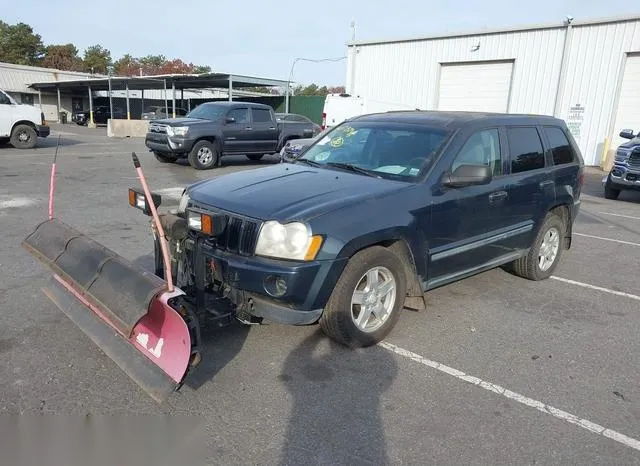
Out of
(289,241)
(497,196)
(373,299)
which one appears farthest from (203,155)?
(289,241)

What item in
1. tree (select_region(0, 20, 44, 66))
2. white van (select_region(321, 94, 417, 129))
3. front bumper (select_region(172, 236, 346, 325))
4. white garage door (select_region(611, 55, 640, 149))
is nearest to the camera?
front bumper (select_region(172, 236, 346, 325))

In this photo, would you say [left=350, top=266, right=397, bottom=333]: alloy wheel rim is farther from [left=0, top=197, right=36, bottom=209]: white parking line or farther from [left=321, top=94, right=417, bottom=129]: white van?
[left=321, top=94, right=417, bottom=129]: white van

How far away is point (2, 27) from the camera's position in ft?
261

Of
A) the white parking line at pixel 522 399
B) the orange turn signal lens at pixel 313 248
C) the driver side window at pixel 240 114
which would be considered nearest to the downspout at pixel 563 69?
the driver side window at pixel 240 114

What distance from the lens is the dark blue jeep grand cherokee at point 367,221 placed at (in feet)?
11.4

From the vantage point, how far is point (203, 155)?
571 inches

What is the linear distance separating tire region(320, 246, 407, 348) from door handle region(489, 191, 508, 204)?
4.16 ft

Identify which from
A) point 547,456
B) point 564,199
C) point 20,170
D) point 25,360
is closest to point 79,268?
point 25,360

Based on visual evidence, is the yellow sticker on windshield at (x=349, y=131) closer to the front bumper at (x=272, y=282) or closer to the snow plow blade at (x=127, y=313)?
the front bumper at (x=272, y=282)

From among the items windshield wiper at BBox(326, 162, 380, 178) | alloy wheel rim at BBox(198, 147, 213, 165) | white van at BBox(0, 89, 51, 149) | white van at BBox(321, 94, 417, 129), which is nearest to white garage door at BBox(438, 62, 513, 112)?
white van at BBox(321, 94, 417, 129)

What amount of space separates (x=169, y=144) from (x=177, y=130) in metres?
0.44

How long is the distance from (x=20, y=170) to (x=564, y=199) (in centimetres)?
1242

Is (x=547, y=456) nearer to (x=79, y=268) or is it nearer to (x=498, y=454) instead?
(x=498, y=454)

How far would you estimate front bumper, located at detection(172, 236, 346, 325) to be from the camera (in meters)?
3.39
